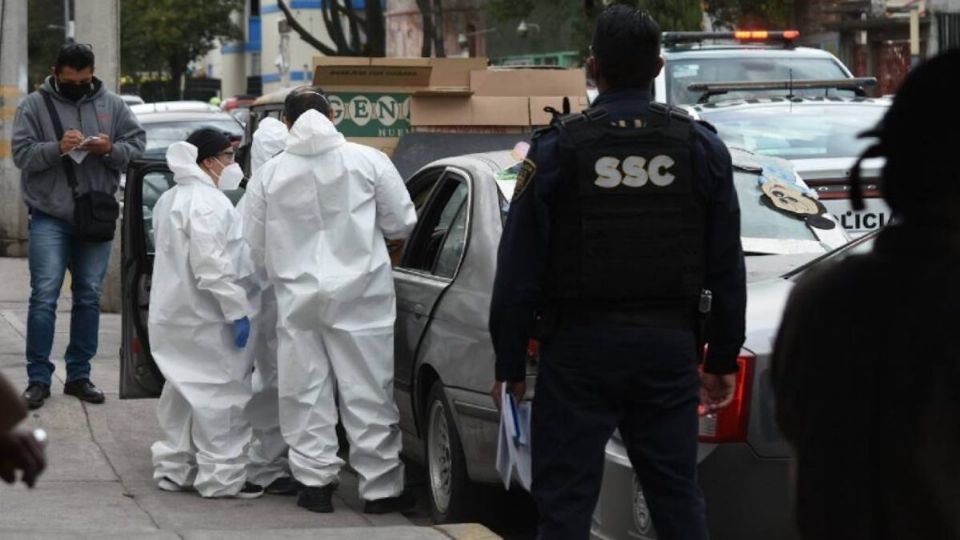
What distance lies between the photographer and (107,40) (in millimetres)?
15023

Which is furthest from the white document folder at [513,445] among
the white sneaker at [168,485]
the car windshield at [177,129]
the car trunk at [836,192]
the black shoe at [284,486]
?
the car windshield at [177,129]

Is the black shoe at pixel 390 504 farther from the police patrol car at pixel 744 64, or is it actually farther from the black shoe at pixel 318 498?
the police patrol car at pixel 744 64

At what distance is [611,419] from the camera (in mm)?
5020

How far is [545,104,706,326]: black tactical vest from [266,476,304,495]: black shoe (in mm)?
3556

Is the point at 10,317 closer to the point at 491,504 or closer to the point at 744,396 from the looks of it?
the point at 491,504

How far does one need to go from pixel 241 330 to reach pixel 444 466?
1.12 m

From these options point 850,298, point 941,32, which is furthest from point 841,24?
point 850,298

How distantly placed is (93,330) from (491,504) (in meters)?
3.25

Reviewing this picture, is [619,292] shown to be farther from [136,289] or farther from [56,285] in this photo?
[56,285]

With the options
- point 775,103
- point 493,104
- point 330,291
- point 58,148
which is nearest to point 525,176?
point 330,291

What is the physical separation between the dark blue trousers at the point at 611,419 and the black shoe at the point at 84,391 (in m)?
5.30

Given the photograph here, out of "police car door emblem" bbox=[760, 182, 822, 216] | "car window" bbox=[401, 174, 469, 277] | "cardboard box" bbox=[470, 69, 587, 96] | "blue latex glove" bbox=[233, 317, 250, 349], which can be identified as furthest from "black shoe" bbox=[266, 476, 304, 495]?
"cardboard box" bbox=[470, 69, 587, 96]

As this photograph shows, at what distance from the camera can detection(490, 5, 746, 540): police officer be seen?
4973mm

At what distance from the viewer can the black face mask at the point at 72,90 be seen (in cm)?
976
